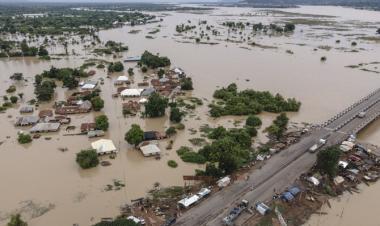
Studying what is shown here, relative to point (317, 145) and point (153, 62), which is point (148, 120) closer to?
point (317, 145)

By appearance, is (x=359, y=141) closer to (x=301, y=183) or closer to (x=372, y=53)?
(x=301, y=183)

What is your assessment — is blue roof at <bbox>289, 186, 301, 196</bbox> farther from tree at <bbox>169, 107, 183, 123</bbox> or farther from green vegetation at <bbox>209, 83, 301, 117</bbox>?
green vegetation at <bbox>209, 83, 301, 117</bbox>

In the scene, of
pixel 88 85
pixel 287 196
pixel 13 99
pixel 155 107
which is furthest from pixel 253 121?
pixel 13 99

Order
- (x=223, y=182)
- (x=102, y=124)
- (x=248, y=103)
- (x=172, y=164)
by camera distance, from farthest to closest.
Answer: (x=248, y=103), (x=102, y=124), (x=172, y=164), (x=223, y=182)

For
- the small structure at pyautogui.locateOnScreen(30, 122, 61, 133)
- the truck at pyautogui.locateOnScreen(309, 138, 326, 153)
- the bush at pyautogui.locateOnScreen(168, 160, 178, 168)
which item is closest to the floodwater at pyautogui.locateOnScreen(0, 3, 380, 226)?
the bush at pyautogui.locateOnScreen(168, 160, 178, 168)

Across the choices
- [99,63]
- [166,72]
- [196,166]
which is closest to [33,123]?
[196,166]

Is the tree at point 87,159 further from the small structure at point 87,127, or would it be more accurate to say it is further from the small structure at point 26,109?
the small structure at point 26,109
